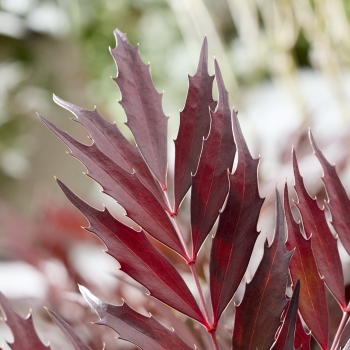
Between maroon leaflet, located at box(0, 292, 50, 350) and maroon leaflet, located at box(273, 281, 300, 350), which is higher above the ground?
maroon leaflet, located at box(0, 292, 50, 350)

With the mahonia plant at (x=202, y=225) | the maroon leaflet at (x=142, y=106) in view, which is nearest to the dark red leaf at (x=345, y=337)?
the mahonia plant at (x=202, y=225)

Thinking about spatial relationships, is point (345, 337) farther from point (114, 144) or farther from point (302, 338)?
point (114, 144)

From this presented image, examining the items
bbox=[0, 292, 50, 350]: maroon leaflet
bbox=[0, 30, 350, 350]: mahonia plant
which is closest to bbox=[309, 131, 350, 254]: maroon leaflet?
bbox=[0, 30, 350, 350]: mahonia plant

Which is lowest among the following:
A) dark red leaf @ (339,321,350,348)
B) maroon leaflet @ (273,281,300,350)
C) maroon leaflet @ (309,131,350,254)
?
dark red leaf @ (339,321,350,348)

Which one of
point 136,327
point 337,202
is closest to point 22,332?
point 136,327

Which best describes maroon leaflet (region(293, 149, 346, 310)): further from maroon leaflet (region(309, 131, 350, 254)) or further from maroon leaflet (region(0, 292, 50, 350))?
maroon leaflet (region(0, 292, 50, 350))

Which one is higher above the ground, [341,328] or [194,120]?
[194,120]

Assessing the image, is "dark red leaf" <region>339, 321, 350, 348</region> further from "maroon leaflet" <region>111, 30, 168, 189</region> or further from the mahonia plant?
"maroon leaflet" <region>111, 30, 168, 189</region>
